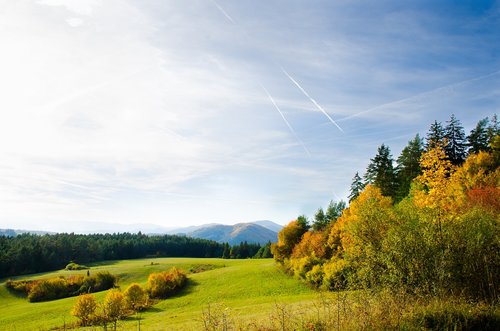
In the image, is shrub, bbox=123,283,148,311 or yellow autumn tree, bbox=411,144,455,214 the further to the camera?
shrub, bbox=123,283,148,311

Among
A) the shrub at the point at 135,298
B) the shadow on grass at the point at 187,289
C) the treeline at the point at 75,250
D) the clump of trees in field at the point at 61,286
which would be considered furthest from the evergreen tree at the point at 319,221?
the treeline at the point at 75,250

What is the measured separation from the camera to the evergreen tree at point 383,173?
73.9 meters

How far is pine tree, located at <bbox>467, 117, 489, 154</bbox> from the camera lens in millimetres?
69750

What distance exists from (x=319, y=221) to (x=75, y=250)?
11046 centimetres

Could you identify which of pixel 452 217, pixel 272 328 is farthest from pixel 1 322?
pixel 452 217

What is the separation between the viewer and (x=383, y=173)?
251ft

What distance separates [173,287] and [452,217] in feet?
205

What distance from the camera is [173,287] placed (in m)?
71.8

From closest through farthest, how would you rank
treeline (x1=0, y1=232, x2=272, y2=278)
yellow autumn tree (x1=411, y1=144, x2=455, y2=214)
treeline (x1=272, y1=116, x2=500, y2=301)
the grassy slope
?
treeline (x1=272, y1=116, x2=500, y2=301) → yellow autumn tree (x1=411, y1=144, x2=455, y2=214) → the grassy slope → treeline (x1=0, y1=232, x2=272, y2=278)

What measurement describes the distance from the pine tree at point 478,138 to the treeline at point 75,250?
5476 inches

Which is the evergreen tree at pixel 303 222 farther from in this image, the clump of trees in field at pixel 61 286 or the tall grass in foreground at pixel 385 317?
the tall grass in foreground at pixel 385 317

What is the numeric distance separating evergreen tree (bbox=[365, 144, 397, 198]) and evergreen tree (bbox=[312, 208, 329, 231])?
13392mm

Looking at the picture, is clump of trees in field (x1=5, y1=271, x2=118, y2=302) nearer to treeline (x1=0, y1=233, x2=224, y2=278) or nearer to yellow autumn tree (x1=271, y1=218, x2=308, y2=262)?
treeline (x1=0, y1=233, x2=224, y2=278)

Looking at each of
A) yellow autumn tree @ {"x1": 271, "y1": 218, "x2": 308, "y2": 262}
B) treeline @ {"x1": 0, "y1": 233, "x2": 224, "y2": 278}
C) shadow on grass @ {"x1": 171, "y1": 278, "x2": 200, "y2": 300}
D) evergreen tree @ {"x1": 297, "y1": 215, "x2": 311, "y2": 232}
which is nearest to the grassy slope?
shadow on grass @ {"x1": 171, "y1": 278, "x2": 200, "y2": 300}
